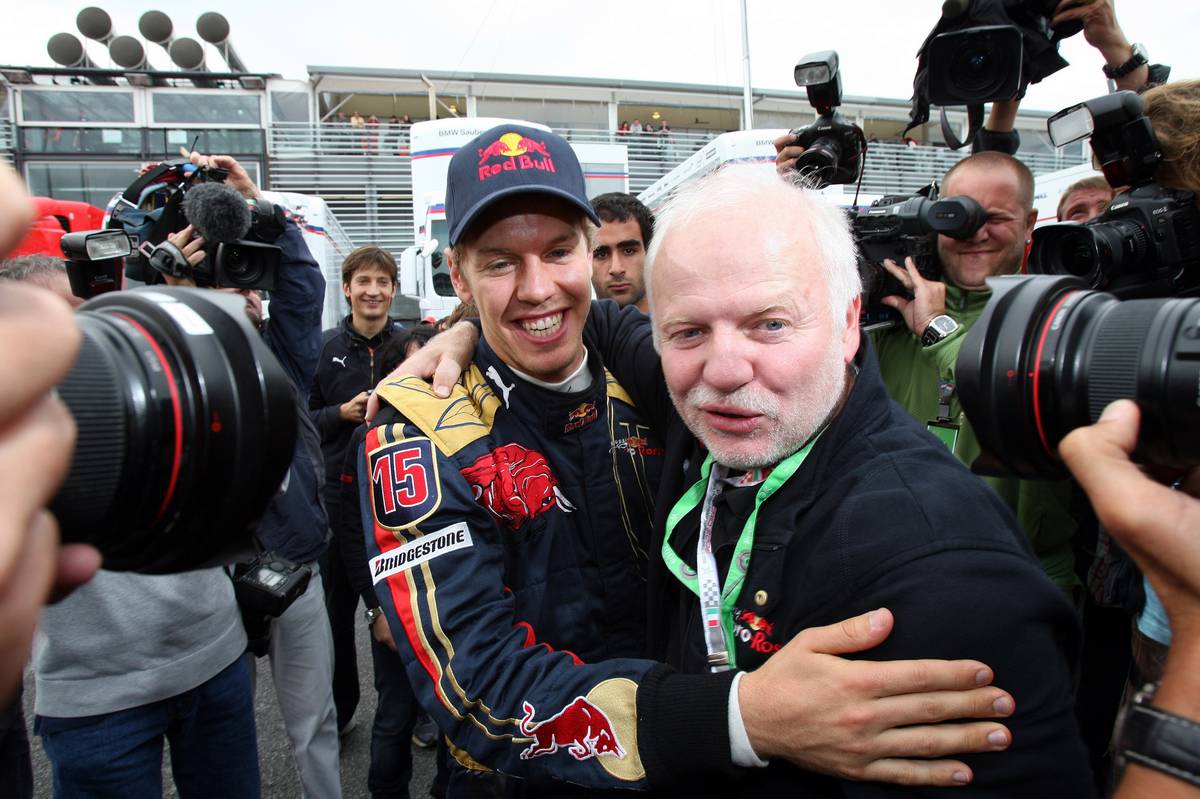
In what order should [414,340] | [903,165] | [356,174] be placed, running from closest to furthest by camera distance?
[414,340] < [356,174] < [903,165]

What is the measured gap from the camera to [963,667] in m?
0.97

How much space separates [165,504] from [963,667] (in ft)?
3.29

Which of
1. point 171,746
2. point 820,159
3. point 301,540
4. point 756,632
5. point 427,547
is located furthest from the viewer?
point 301,540

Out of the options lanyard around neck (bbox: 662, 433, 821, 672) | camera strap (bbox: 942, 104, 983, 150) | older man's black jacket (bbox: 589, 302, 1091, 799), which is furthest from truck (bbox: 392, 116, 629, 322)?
older man's black jacket (bbox: 589, 302, 1091, 799)

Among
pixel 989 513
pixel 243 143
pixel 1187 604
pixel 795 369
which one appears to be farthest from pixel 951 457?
pixel 243 143

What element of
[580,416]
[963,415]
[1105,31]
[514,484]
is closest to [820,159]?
[963,415]

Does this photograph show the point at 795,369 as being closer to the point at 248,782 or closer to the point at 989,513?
the point at 989,513

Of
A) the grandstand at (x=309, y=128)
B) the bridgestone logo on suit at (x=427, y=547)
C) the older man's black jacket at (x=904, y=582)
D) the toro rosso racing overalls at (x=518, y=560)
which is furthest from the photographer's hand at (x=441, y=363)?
the grandstand at (x=309, y=128)

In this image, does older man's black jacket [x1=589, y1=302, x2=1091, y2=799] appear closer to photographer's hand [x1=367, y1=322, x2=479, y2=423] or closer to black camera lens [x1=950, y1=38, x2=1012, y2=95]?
photographer's hand [x1=367, y1=322, x2=479, y2=423]

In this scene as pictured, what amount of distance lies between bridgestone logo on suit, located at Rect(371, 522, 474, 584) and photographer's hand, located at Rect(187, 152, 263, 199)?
191 cm

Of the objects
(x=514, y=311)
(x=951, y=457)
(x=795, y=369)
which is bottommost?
(x=951, y=457)

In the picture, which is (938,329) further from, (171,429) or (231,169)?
(231,169)

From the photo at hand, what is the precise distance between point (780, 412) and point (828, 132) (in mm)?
1654

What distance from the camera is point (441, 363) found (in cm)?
176
